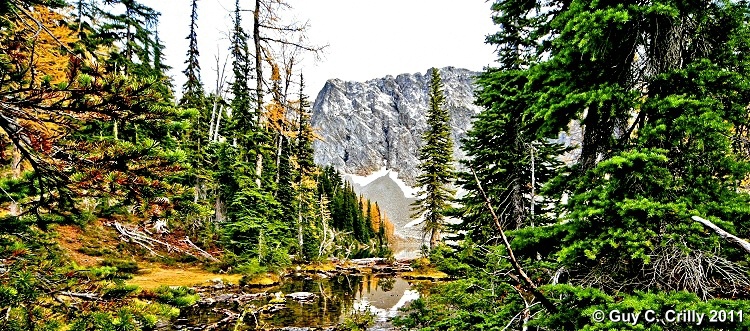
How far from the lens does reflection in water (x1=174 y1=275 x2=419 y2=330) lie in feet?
37.8

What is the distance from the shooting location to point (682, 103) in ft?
11.1

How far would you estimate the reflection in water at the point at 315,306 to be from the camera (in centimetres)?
1151

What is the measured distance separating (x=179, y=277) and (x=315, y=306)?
23.8 feet

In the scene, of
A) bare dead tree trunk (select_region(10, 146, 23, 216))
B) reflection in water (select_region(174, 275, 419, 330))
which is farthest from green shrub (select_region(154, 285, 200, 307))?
reflection in water (select_region(174, 275, 419, 330))

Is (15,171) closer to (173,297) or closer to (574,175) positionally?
(173,297)

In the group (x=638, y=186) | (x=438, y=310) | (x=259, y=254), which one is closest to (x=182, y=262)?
(x=259, y=254)

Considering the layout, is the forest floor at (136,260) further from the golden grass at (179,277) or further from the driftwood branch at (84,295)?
the driftwood branch at (84,295)

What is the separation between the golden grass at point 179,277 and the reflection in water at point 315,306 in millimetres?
2029

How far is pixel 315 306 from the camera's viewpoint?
14758mm

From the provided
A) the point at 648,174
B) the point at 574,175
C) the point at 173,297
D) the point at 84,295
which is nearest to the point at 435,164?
the point at 574,175

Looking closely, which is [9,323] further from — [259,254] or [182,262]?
[182,262]

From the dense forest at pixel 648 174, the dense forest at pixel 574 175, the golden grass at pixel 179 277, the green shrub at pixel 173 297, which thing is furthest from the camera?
the golden grass at pixel 179 277

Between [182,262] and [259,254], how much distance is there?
4.52m

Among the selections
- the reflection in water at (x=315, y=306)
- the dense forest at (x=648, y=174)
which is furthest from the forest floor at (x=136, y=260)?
the dense forest at (x=648, y=174)
